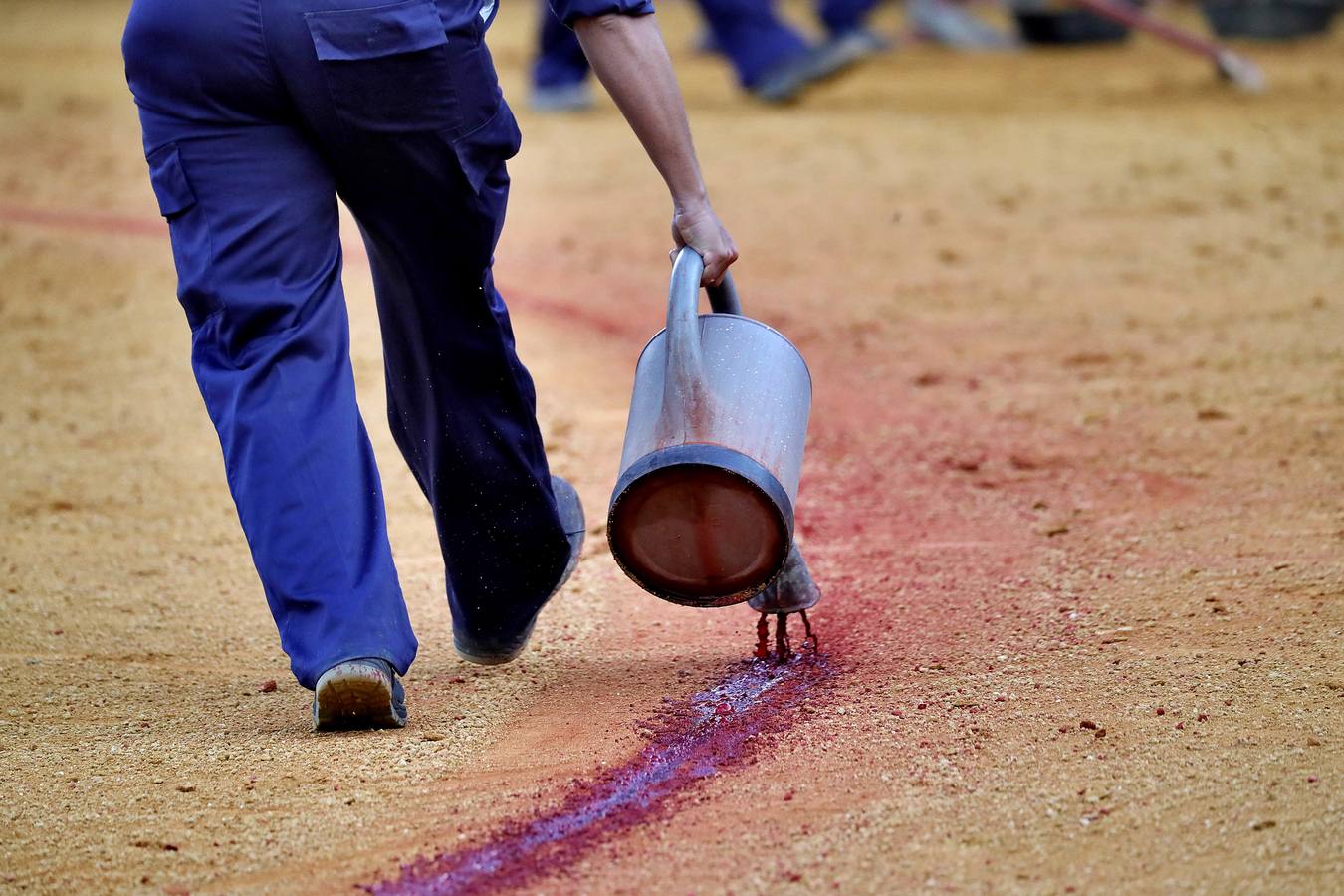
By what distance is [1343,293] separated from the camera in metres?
4.96

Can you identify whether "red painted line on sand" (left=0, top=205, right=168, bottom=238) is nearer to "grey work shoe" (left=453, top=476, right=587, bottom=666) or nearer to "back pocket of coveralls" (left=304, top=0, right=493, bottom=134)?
"grey work shoe" (left=453, top=476, right=587, bottom=666)

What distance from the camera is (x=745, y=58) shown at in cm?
863

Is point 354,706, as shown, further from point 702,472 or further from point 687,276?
point 687,276

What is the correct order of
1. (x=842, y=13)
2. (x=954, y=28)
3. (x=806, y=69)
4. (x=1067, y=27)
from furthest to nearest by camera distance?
1. (x=954, y=28)
2. (x=1067, y=27)
3. (x=842, y=13)
4. (x=806, y=69)

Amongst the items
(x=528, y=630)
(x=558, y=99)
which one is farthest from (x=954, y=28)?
(x=528, y=630)

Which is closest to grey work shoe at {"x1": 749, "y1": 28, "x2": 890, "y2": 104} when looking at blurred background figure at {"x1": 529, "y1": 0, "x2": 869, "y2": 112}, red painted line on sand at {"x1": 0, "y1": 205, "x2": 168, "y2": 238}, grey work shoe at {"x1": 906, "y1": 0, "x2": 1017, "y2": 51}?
blurred background figure at {"x1": 529, "y1": 0, "x2": 869, "y2": 112}

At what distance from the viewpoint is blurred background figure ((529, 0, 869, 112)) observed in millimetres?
8445

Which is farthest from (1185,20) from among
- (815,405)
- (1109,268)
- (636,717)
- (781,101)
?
(636,717)

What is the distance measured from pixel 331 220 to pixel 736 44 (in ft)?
21.1

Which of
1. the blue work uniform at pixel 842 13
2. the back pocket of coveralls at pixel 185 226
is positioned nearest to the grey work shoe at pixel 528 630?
the back pocket of coveralls at pixel 185 226

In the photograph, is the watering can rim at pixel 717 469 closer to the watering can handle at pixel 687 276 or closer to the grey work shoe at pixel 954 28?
the watering can handle at pixel 687 276

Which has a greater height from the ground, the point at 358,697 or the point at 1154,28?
the point at 358,697

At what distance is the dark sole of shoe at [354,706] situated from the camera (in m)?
2.42

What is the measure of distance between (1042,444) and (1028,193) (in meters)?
2.80
